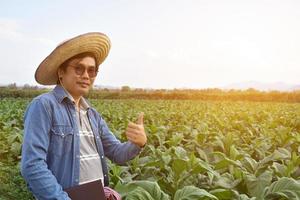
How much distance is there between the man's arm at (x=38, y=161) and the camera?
122 inches

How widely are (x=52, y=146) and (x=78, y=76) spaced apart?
45 centimetres

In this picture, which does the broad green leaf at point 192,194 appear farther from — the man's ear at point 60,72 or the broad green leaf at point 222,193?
the man's ear at point 60,72

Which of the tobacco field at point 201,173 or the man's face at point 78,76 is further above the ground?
the man's face at point 78,76

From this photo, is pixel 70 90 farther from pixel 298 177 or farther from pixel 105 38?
pixel 298 177

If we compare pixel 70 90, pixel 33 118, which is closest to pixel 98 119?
pixel 70 90

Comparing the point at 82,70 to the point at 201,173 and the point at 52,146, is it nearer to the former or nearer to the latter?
the point at 52,146

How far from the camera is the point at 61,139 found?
10.9 feet

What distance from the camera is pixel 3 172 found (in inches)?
298

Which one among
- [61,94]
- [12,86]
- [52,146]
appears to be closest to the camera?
[52,146]

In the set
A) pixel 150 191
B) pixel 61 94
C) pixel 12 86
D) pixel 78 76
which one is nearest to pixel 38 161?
pixel 61 94

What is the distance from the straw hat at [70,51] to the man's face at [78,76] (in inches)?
2.4

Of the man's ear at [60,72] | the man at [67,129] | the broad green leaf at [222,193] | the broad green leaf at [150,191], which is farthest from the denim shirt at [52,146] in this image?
the broad green leaf at [222,193]

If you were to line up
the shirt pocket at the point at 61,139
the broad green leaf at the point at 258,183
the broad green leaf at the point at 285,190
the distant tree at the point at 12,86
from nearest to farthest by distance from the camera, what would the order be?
the shirt pocket at the point at 61,139
the broad green leaf at the point at 285,190
the broad green leaf at the point at 258,183
the distant tree at the point at 12,86

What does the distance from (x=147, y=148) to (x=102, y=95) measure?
46.6 meters
